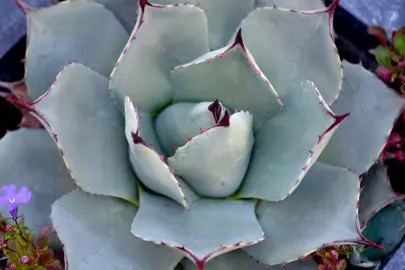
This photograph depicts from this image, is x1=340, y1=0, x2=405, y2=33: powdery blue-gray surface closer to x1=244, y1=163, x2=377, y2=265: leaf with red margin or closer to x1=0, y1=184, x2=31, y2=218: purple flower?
x1=244, y1=163, x2=377, y2=265: leaf with red margin

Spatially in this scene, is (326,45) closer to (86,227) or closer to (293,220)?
(293,220)

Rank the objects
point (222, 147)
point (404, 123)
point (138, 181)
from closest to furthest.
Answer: point (222, 147) → point (138, 181) → point (404, 123)

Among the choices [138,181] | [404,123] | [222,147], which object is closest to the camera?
[222,147]

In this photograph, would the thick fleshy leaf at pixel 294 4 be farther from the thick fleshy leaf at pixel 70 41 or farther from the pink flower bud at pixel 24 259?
the pink flower bud at pixel 24 259

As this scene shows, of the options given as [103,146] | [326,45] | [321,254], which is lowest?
[321,254]

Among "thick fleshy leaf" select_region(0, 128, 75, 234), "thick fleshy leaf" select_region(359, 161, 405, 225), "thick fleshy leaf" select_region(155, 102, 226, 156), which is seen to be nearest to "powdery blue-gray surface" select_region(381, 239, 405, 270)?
"thick fleshy leaf" select_region(359, 161, 405, 225)

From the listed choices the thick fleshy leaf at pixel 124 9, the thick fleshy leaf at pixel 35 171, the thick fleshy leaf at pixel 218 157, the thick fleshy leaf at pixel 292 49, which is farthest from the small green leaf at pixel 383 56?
the thick fleshy leaf at pixel 35 171

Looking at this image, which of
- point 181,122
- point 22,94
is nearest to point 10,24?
point 22,94

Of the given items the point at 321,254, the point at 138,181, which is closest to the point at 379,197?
the point at 321,254
